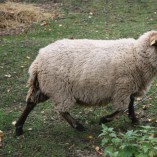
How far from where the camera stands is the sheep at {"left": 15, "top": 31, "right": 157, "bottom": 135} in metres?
5.71

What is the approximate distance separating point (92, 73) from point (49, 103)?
5.41ft

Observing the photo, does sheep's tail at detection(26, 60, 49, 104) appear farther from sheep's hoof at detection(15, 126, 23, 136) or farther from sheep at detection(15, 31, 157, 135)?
sheep's hoof at detection(15, 126, 23, 136)

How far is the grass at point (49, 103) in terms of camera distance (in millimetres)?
5723

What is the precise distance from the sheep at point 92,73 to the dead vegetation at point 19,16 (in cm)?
640

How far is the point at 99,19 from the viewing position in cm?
1322

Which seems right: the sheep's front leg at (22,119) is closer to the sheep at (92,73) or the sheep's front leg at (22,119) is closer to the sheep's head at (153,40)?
the sheep at (92,73)

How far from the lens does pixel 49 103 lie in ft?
23.4

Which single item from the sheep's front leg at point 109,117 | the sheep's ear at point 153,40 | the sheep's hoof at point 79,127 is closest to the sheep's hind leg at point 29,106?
the sheep's hoof at point 79,127

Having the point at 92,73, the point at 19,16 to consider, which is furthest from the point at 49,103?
the point at 19,16

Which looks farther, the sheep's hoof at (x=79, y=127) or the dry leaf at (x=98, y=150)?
the sheep's hoof at (x=79, y=127)

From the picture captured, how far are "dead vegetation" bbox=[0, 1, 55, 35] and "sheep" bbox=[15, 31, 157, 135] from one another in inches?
252

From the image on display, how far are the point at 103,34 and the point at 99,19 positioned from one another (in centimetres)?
196

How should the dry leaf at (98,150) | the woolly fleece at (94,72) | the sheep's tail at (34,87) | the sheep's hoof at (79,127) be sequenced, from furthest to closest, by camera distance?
1. the sheep's hoof at (79,127)
2. the sheep's tail at (34,87)
3. the woolly fleece at (94,72)
4. the dry leaf at (98,150)

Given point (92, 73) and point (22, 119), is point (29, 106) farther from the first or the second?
point (92, 73)
